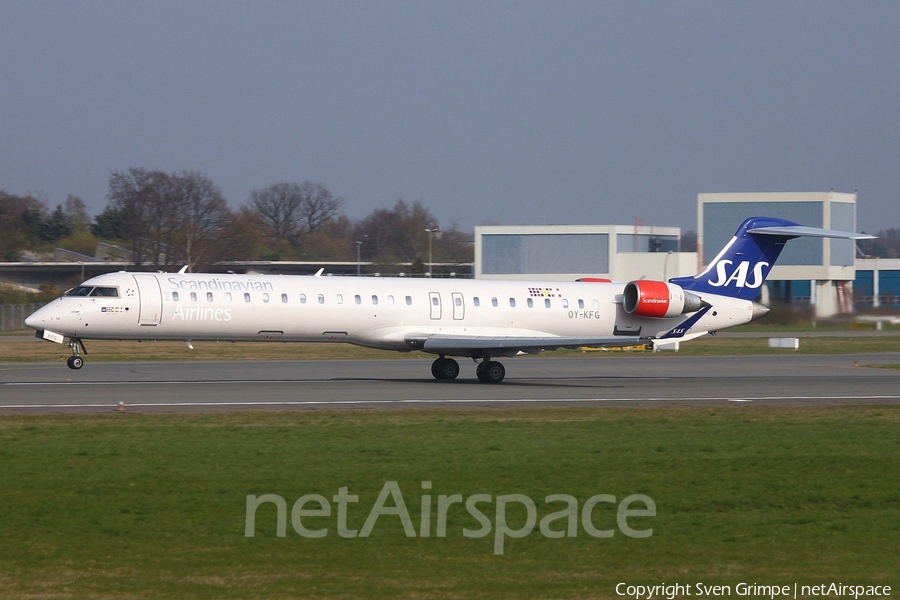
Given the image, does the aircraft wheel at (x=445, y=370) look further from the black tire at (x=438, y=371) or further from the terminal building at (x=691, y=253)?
the terminal building at (x=691, y=253)

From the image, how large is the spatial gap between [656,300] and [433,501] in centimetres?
1846

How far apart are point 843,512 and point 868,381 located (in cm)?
1860

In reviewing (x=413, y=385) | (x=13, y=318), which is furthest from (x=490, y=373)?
(x=13, y=318)

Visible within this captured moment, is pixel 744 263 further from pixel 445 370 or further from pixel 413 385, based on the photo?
pixel 413 385

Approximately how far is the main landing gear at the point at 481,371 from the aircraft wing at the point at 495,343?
1.72 ft

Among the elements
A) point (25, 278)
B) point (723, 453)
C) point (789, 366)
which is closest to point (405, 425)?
point (723, 453)

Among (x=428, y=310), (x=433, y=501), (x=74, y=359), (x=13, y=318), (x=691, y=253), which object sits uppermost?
(x=691, y=253)

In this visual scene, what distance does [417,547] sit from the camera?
885 centimetres

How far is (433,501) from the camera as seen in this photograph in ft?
34.6

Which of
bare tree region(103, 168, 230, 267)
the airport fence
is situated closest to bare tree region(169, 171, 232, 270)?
bare tree region(103, 168, 230, 267)

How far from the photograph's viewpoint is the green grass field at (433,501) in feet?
26.1

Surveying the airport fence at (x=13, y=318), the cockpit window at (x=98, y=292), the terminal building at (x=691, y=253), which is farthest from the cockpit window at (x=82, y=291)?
the terminal building at (x=691, y=253)

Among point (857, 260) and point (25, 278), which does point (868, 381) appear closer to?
point (857, 260)

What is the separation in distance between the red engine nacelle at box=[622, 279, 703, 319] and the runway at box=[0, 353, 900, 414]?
74.6 inches
